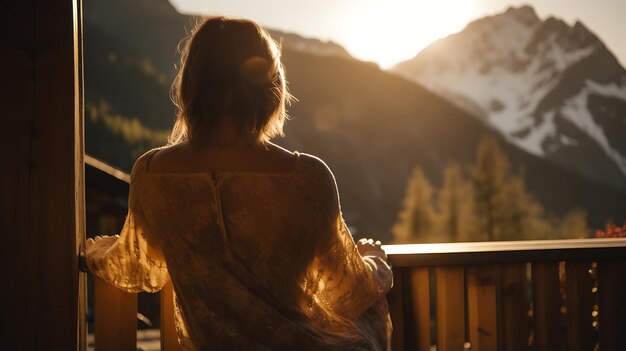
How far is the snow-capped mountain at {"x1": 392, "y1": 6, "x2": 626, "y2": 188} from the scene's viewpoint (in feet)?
24.1

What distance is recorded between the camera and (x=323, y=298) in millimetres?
1311

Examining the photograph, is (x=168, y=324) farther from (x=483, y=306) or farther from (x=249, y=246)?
(x=483, y=306)

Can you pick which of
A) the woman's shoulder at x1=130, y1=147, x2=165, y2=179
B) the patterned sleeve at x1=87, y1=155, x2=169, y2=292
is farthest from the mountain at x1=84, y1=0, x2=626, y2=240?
the woman's shoulder at x1=130, y1=147, x2=165, y2=179

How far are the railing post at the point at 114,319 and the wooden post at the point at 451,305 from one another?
801mm

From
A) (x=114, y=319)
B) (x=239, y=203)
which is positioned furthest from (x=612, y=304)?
(x=114, y=319)

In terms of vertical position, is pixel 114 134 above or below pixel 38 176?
above

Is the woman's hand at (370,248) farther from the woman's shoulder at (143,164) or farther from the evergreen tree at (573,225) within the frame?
the evergreen tree at (573,225)

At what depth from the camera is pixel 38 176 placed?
1.40m

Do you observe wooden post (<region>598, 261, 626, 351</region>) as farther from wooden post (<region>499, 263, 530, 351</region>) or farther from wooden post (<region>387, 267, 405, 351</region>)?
wooden post (<region>387, 267, 405, 351</region>)

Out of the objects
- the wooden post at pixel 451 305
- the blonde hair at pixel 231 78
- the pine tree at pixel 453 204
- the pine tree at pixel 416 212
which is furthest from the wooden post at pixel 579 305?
the pine tree at pixel 453 204

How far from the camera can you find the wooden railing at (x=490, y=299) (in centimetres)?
155

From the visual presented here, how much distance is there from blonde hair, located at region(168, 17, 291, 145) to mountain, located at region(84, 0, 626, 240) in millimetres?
4081

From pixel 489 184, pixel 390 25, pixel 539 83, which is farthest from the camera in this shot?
pixel 539 83

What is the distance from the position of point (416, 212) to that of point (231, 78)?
6206 mm
